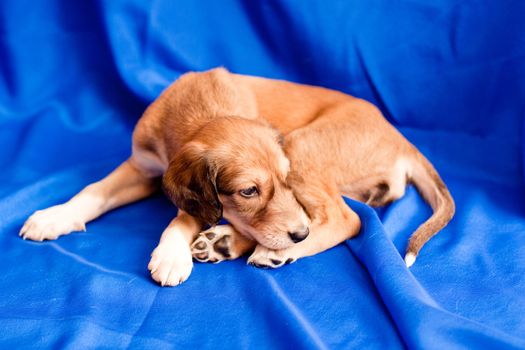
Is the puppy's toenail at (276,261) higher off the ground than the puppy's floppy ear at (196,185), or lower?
lower

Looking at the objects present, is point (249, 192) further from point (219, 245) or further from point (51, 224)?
point (51, 224)

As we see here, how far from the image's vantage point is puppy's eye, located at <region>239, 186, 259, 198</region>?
11.1 ft

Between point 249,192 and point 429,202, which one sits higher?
point 249,192

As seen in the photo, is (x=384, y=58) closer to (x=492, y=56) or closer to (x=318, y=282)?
(x=492, y=56)

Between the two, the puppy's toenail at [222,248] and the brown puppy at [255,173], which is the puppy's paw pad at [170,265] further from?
the puppy's toenail at [222,248]

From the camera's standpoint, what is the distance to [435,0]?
5.14 meters

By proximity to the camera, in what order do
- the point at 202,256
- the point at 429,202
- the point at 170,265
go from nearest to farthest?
the point at 170,265, the point at 202,256, the point at 429,202

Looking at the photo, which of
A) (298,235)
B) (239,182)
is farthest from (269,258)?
(239,182)

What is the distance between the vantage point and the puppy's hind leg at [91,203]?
3.80 metres

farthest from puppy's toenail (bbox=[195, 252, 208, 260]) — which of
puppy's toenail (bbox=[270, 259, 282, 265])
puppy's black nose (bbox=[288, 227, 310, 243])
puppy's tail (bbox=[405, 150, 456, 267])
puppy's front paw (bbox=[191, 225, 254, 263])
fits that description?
puppy's tail (bbox=[405, 150, 456, 267])

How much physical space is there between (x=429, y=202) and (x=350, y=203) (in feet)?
2.24

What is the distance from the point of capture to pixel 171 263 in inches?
130

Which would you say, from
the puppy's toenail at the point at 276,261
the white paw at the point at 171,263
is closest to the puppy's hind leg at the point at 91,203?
the white paw at the point at 171,263

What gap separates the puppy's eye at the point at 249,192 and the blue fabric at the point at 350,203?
463mm
